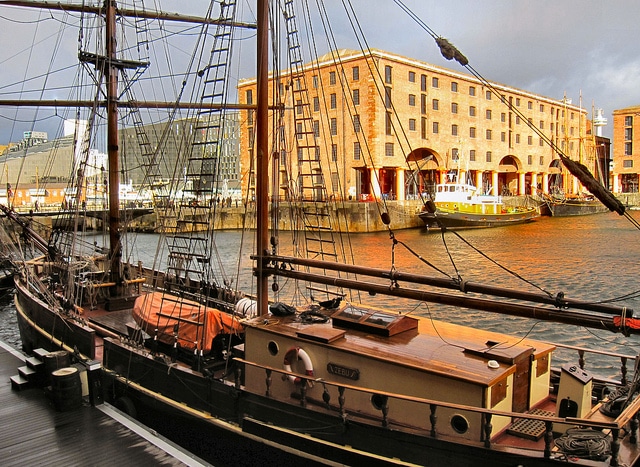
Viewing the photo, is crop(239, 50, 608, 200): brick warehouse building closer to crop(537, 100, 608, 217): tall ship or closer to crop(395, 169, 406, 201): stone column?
crop(395, 169, 406, 201): stone column

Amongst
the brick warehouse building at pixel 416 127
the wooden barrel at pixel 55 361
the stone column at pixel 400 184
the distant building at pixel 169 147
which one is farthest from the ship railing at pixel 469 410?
the stone column at pixel 400 184

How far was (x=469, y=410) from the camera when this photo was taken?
6.57 meters

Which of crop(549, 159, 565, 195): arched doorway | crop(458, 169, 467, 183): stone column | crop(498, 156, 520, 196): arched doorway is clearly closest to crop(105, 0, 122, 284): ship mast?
crop(458, 169, 467, 183): stone column

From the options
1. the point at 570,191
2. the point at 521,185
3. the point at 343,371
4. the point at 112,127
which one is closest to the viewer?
the point at 343,371

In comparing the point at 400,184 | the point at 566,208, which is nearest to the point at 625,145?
the point at 566,208

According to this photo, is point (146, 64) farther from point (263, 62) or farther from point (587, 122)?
point (587, 122)

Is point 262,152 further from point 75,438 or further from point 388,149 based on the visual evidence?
point 388,149

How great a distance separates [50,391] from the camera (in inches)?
410

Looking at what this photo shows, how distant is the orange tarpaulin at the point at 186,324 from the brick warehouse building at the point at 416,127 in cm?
3156

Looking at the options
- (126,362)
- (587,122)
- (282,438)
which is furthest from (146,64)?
(587,122)

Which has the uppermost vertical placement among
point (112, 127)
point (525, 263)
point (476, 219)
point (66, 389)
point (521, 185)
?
point (521, 185)

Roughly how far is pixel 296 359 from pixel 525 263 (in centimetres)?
2721

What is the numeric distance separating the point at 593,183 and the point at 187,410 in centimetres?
832

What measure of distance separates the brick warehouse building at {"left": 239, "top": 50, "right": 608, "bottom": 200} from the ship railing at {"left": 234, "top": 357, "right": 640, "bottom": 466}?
3446 cm
